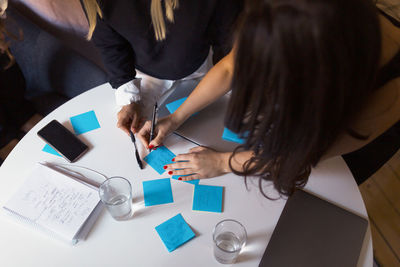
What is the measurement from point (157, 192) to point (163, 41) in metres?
0.52

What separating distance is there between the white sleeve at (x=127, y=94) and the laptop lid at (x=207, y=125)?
10 cm

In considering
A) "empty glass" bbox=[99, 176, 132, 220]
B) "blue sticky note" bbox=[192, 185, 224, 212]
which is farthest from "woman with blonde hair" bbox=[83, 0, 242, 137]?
"blue sticky note" bbox=[192, 185, 224, 212]

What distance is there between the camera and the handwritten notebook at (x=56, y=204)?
764mm

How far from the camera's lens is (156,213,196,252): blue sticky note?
2.42 ft

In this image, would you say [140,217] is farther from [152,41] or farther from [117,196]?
[152,41]

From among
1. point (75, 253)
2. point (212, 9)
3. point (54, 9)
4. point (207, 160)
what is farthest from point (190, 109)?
point (54, 9)

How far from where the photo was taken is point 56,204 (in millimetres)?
808

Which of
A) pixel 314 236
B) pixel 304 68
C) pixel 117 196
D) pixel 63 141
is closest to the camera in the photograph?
pixel 304 68

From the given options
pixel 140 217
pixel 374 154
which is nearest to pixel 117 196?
pixel 140 217

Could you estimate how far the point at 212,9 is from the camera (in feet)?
2.98

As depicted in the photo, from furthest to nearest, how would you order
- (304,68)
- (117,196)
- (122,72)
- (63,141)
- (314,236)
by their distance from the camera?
1. (122,72)
2. (63,141)
3. (117,196)
4. (314,236)
5. (304,68)

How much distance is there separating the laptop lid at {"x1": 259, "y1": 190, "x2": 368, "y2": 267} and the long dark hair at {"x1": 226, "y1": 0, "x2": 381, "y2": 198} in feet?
0.83

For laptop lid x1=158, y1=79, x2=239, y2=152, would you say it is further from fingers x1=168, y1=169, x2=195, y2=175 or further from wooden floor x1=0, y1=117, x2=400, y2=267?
wooden floor x1=0, y1=117, x2=400, y2=267

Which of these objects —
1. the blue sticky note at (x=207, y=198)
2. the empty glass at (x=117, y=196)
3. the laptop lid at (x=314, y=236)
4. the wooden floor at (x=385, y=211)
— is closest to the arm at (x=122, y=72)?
the empty glass at (x=117, y=196)
